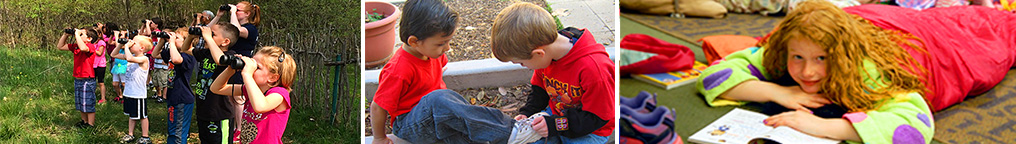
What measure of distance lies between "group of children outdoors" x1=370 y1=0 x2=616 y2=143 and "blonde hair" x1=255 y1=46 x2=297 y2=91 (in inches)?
12.9

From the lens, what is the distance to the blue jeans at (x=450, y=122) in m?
1.62

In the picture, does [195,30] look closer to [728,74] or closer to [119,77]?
[119,77]

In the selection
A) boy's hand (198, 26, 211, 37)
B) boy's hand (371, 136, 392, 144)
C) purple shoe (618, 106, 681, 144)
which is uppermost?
boy's hand (198, 26, 211, 37)

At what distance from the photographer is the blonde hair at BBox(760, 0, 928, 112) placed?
2.86m

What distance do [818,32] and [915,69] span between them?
527mm

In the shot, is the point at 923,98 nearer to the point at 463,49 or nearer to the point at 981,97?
the point at 981,97

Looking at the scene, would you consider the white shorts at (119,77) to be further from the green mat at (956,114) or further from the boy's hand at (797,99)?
the boy's hand at (797,99)

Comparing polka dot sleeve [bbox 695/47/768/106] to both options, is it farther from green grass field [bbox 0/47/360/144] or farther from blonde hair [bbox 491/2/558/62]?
green grass field [bbox 0/47/360/144]

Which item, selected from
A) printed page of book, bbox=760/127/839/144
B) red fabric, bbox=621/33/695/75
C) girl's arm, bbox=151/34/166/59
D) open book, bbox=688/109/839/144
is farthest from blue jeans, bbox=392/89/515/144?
red fabric, bbox=621/33/695/75

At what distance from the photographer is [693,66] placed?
3.60 metres

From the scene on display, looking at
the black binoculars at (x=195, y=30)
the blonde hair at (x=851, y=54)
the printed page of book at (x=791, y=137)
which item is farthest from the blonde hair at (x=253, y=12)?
the blonde hair at (x=851, y=54)

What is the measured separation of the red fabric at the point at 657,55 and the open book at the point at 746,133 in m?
0.54

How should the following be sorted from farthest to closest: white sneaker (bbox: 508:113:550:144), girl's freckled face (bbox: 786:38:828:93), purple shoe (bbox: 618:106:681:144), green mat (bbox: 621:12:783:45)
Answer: green mat (bbox: 621:12:783:45) → girl's freckled face (bbox: 786:38:828:93) → purple shoe (bbox: 618:106:681:144) → white sneaker (bbox: 508:113:550:144)

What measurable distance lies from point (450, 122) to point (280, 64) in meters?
0.54
